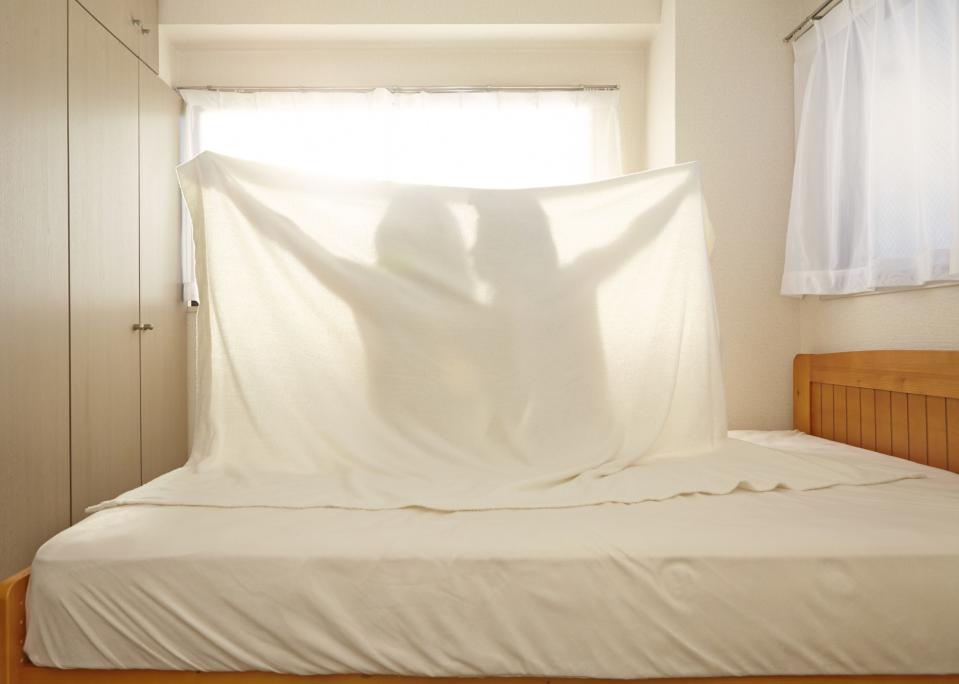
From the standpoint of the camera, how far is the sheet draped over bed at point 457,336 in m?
1.70

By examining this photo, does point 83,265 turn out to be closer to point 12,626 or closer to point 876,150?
point 12,626

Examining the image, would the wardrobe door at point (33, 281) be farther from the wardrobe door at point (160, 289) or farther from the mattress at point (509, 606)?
the mattress at point (509, 606)

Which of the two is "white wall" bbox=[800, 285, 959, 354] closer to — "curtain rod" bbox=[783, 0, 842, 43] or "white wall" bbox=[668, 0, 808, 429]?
"white wall" bbox=[668, 0, 808, 429]

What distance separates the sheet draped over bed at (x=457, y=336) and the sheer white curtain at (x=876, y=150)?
695 millimetres

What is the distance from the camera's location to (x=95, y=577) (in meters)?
1.17

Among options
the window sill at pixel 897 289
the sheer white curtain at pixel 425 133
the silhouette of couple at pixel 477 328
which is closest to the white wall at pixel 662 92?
the sheer white curtain at pixel 425 133

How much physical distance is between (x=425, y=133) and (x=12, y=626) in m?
2.66

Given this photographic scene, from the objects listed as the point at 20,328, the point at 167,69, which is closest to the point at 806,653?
the point at 20,328

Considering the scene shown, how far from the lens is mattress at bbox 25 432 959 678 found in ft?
3.76

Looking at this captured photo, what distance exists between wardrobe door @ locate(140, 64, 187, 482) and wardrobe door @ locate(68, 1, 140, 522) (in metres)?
0.08

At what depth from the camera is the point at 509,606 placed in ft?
3.79

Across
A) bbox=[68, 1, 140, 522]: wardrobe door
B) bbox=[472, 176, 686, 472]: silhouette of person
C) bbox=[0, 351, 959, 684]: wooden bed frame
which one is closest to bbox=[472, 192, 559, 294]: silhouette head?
bbox=[472, 176, 686, 472]: silhouette of person

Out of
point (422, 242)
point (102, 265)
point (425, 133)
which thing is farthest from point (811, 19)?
point (102, 265)

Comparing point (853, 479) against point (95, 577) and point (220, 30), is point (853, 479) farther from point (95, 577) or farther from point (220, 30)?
point (220, 30)
